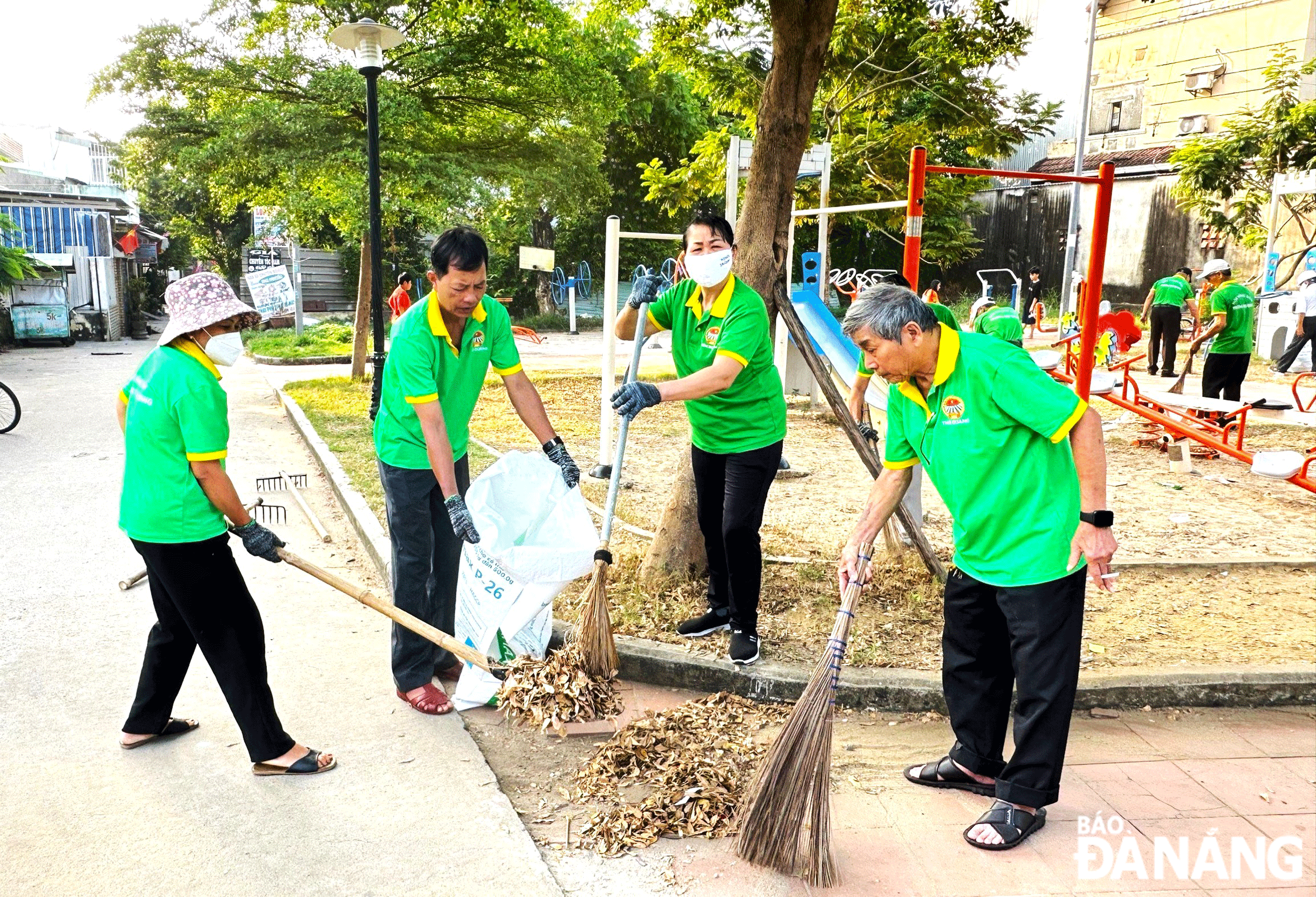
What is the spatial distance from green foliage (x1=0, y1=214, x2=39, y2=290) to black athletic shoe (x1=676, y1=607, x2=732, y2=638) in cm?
1870

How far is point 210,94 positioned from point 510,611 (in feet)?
40.9

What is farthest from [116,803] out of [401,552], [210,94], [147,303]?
[147,303]

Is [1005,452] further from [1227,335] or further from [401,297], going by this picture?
[401,297]

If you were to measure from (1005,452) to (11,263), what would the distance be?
20.3m

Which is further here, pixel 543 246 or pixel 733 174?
pixel 543 246

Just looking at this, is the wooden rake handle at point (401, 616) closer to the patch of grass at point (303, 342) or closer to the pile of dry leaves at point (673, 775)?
the pile of dry leaves at point (673, 775)

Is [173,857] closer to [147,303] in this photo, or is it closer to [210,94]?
[210,94]

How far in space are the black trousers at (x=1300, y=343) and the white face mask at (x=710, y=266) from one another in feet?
39.1

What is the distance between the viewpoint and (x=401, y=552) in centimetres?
378

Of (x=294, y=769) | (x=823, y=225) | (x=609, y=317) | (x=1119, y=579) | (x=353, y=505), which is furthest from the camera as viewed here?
(x=823, y=225)

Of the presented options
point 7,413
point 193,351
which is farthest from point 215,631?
point 7,413

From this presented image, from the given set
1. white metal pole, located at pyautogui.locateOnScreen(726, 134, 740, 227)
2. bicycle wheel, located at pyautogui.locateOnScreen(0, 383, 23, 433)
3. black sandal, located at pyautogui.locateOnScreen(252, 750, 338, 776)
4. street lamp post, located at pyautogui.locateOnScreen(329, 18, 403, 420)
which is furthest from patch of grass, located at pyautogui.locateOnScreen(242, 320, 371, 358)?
black sandal, located at pyautogui.locateOnScreen(252, 750, 338, 776)

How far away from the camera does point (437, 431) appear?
11.5 feet

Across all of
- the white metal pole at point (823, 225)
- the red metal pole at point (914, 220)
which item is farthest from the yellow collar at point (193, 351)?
the white metal pole at point (823, 225)
